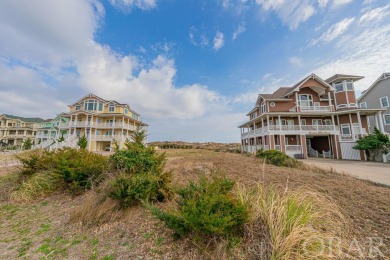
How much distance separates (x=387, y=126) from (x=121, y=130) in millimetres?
40747

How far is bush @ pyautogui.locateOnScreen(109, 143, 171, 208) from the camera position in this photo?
3.98 m

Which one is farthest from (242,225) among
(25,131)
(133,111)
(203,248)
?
(25,131)

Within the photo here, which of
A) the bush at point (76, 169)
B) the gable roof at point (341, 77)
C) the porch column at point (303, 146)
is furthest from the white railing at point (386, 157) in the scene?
the bush at point (76, 169)

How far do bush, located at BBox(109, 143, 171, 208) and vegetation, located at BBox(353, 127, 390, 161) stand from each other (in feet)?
62.6

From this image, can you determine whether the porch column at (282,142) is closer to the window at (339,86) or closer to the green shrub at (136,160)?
the window at (339,86)

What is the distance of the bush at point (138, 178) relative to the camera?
3982 mm

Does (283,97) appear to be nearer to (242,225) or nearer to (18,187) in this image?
(242,225)

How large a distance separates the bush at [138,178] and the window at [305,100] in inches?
890

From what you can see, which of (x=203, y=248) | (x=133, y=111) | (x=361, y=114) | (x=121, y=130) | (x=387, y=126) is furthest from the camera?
(x=133, y=111)

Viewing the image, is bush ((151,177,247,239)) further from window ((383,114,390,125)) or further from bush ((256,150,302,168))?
window ((383,114,390,125))

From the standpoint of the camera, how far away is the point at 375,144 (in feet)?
46.9

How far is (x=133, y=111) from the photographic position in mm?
35250

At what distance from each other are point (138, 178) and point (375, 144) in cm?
2012

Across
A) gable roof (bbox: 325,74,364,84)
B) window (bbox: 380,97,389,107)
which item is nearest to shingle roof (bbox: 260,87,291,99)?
gable roof (bbox: 325,74,364,84)
